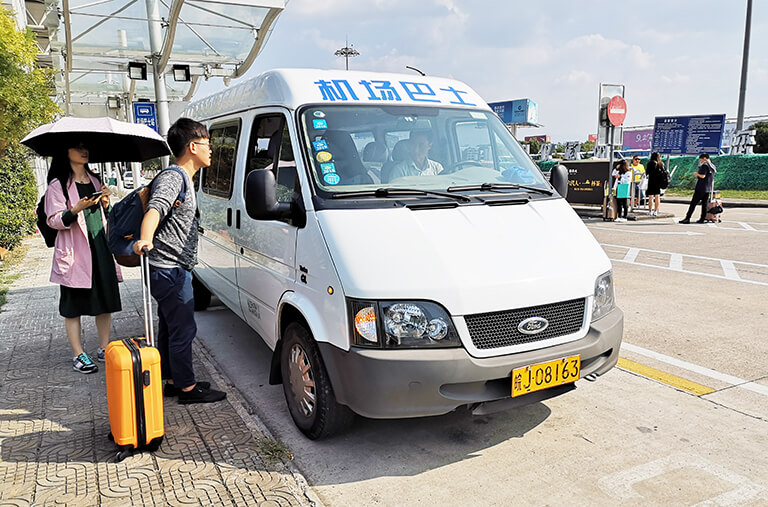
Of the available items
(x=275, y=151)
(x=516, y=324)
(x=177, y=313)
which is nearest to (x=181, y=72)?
(x=275, y=151)

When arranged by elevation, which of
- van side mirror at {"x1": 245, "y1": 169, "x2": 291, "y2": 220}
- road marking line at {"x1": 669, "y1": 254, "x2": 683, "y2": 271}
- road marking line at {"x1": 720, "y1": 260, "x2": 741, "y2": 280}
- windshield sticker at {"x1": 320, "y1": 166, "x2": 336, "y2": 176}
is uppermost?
windshield sticker at {"x1": 320, "y1": 166, "x2": 336, "y2": 176}

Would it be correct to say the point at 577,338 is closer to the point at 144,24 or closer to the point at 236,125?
the point at 236,125

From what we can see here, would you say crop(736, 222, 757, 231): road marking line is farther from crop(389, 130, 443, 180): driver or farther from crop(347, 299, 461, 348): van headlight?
crop(347, 299, 461, 348): van headlight

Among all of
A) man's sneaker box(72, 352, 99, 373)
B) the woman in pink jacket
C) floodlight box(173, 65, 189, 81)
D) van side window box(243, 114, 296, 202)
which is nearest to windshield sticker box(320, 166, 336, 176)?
van side window box(243, 114, 296, 202)

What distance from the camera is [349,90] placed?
13.8 ft

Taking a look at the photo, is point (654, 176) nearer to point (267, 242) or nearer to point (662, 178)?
point (662, 178)

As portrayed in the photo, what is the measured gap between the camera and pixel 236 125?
197 inches

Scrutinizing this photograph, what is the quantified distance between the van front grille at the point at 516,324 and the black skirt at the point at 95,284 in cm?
328

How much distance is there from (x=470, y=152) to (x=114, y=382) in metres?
2.86

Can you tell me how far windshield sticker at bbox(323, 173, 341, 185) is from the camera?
12.1 feet

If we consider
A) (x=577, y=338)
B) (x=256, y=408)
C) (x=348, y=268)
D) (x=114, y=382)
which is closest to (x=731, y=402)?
(x=577, y=338)

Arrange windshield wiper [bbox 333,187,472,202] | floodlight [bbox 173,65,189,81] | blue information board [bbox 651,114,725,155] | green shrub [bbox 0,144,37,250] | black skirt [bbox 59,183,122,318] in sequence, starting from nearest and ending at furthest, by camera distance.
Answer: windshield wiper [bbox 333,187,472,202] < black skirt [bbox 59,183,122,318] < green shrub [bbox 0,144,37,250] < floodlight [bbox 173,65,189,81] < blue information board [bbox 651,114,725,155]

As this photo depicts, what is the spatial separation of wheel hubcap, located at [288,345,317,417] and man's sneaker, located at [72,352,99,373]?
2101 millimetres

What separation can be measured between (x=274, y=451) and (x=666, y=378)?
3102mm
